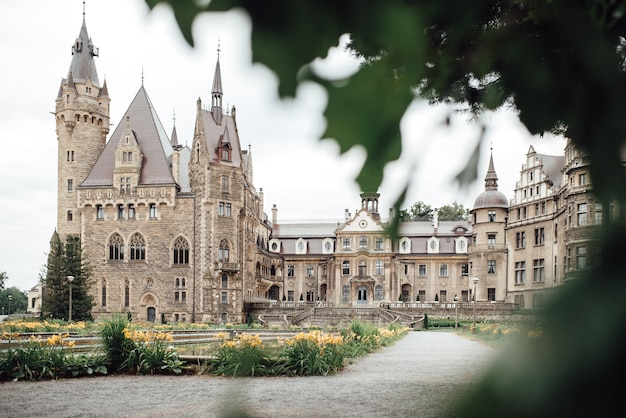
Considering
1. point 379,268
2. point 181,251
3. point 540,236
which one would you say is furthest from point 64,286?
point 540,236

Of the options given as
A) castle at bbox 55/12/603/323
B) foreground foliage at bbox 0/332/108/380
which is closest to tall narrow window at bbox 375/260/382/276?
castle at bbox 55/12/603/323

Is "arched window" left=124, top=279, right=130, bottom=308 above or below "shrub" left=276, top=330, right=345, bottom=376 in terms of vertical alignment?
below

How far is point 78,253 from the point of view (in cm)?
3884

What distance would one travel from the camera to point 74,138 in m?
44.8

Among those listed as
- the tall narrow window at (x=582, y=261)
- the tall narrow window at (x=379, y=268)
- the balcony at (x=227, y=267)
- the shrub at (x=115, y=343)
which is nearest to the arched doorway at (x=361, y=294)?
the tall narrow window at (x=379, y=268)

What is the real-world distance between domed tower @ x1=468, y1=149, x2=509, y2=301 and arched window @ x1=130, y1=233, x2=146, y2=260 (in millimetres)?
25196

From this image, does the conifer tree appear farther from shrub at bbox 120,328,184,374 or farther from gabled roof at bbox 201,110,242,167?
shrub at bbox 120,328,184,374

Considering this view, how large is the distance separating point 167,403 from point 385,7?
28.3 feet

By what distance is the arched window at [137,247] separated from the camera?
141ft

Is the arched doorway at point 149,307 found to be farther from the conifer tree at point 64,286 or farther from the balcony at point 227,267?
the balcony at point 227,267

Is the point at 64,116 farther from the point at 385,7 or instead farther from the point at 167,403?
the point at 385,7

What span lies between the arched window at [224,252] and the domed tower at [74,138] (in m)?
10.8

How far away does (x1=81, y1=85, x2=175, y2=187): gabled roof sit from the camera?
43.7 m

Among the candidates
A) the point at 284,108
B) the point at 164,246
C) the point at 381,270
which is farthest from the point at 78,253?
the point at 284,108
